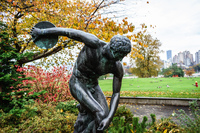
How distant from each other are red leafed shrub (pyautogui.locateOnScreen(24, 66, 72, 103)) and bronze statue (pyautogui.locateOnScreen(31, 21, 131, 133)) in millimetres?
5695

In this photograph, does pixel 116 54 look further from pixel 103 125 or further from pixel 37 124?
pixel 37 124

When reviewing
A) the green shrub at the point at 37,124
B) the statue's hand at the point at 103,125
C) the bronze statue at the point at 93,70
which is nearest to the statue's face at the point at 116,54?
the bronze statue at the point at 93,70

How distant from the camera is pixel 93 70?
1993mm

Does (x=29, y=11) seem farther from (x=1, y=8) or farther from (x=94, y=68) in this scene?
(x=94, y=68)

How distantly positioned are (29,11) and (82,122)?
23.9ft

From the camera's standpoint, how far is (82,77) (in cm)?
203

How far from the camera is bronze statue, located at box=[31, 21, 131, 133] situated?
170 cm

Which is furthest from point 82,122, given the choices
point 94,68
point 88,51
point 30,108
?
point 30,108

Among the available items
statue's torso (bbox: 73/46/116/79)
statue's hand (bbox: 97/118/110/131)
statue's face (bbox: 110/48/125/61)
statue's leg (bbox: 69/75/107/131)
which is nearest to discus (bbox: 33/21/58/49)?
statue's torso (bbox: 73/46/116/79)

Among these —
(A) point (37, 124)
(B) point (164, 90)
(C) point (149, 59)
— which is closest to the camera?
(A) point (37, 124)

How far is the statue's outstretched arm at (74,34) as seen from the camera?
1.80 meters

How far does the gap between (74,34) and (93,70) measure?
59cm

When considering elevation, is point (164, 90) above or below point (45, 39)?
below

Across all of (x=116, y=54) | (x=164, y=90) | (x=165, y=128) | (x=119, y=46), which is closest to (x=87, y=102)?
(x=116, y=54)
